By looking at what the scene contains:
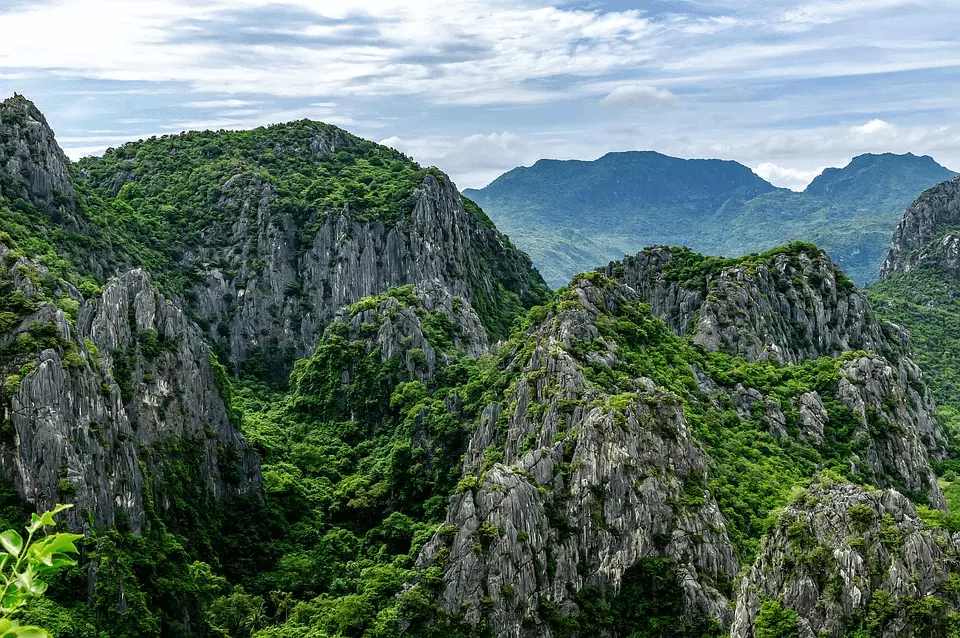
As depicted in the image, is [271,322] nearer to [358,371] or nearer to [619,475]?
[358,371]

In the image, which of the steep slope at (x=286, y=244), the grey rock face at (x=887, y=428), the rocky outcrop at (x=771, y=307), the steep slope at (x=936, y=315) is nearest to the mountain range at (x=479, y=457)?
the grey rock face at (x=887, y=428)

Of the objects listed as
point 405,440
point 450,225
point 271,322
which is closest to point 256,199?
point 271,322

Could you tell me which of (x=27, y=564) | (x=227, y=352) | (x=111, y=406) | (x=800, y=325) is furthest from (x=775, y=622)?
(x=227, y=352)

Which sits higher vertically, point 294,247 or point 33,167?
point 33,167

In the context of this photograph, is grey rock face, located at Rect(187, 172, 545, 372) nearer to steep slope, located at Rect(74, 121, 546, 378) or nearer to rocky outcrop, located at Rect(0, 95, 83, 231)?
steep slope, located at Rect(74, 121, 546, 378)

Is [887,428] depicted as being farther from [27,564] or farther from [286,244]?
[286,244]
